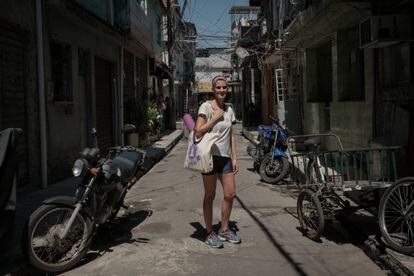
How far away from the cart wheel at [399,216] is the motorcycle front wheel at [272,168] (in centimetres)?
440

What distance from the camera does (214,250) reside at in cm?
518

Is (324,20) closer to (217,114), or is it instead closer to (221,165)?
(217,114)

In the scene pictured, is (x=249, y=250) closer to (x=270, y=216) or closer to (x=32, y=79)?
(x=270, y=216)

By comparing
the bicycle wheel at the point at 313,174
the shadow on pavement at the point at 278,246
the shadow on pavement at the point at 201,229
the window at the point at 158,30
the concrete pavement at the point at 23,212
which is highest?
the window at the point at 158,30

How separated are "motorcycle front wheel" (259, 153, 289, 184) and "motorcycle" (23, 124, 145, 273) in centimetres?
443

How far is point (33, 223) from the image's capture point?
14.3ft

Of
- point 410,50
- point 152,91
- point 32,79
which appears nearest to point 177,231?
point 32,79

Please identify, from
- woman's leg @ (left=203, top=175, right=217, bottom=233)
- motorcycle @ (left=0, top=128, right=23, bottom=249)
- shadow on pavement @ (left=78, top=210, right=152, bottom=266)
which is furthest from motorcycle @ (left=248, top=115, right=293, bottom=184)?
motorcycle @ (left=0, top=128, right=23, bottom=249)

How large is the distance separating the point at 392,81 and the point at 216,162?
4.50m

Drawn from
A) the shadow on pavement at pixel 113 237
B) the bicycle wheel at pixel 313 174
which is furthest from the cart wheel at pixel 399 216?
the shadow on pavement at pixel 113 237

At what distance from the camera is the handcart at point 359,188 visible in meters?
4.74

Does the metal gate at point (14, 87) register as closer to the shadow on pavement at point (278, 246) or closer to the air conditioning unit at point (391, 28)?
the shadow on pavement at point (278, 246)

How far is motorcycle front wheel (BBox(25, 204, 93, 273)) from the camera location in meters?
4.35

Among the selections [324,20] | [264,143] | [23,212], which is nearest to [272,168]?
[264,143]
